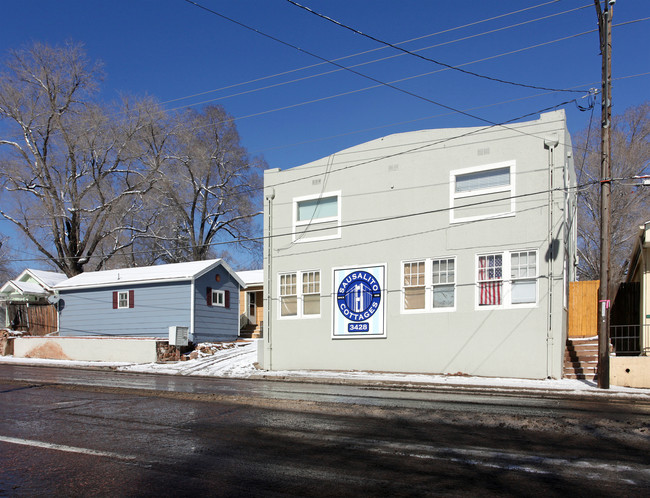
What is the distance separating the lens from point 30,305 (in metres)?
34.6

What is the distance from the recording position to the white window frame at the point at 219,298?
30.8 metres

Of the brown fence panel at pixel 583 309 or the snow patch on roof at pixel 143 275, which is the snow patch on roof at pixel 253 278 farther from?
the brown fence panel at pixel 583 309

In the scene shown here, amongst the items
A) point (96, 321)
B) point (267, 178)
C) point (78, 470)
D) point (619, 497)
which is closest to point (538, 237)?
point (267, 178)

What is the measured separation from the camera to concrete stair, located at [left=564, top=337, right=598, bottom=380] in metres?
17.2

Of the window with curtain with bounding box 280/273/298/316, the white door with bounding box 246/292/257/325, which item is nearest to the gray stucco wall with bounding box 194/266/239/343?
the white door with bounding box 246/292/257/325

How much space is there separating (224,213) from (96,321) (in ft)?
56.8

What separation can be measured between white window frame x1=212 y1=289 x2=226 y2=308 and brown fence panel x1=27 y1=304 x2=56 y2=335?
9.89m

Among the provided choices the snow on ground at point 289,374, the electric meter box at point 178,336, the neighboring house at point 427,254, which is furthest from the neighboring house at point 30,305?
the neighboring house at point 427,254

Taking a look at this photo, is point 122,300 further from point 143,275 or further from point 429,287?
point 429,287

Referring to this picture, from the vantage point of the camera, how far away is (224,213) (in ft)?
152

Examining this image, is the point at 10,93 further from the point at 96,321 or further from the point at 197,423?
the point at 197,423

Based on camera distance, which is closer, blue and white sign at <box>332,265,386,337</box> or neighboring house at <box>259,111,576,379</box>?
neighboring house at <box>259,111,576,379</box>

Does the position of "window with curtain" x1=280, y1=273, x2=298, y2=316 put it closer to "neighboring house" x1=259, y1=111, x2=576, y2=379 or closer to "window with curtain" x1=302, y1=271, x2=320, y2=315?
"neighboring house" x1=259, y1=111, x2=576, y2=379

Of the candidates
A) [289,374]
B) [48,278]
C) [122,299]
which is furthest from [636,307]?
[48,278]
